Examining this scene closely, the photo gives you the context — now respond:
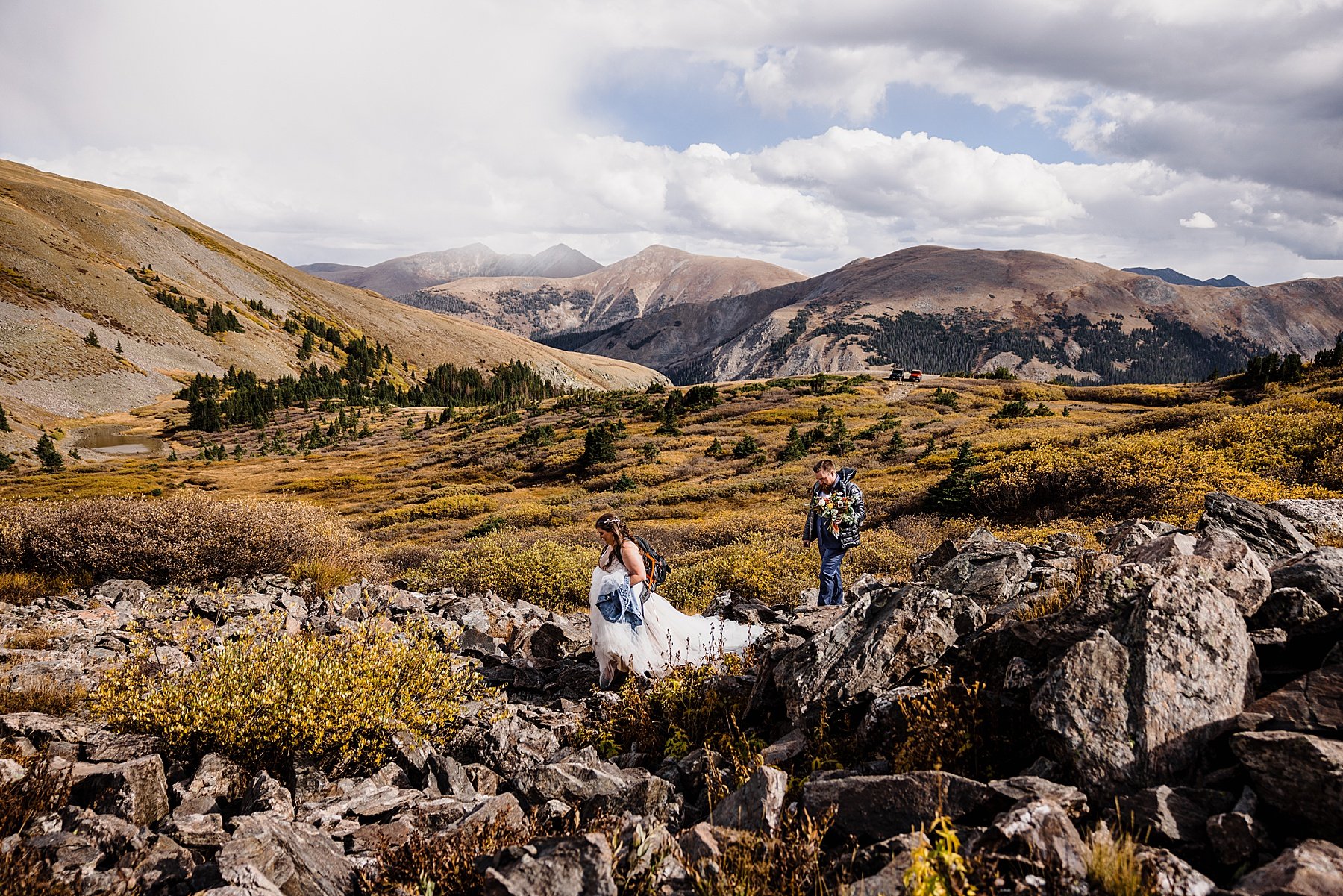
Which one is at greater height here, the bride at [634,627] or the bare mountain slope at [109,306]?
the bare mountain slope at [109,306]

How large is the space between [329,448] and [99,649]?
83.2 meters

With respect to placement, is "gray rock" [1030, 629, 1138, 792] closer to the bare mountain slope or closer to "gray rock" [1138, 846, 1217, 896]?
"gray rock" [1138, 846, 1217, 896]

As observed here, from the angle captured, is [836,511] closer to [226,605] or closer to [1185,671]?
[1185,671]

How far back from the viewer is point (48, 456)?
73688 mm

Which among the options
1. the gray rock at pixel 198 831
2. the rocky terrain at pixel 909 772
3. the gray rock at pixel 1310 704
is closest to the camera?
the rocky terrain at pixel 909 772

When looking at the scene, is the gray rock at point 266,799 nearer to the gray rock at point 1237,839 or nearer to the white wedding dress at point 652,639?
the white wedding dress at point 652,639

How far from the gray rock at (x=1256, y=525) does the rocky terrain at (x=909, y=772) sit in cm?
232

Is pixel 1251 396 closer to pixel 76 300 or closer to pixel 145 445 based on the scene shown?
pixel 145 445

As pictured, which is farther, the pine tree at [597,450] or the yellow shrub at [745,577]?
the pine tree at [597,450]

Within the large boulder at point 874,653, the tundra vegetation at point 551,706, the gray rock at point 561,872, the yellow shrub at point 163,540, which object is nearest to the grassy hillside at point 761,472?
the tundra vegetation at point 551,706

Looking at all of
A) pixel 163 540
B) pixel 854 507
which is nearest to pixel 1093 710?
pixel 854 507

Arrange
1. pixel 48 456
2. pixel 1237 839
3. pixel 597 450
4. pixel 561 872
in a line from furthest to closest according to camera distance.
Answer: pixel 48 456, pixel 597 450, pixel 561 872, pixel 1237 839

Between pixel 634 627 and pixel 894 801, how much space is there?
504cm

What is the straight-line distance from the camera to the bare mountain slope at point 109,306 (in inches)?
4651
